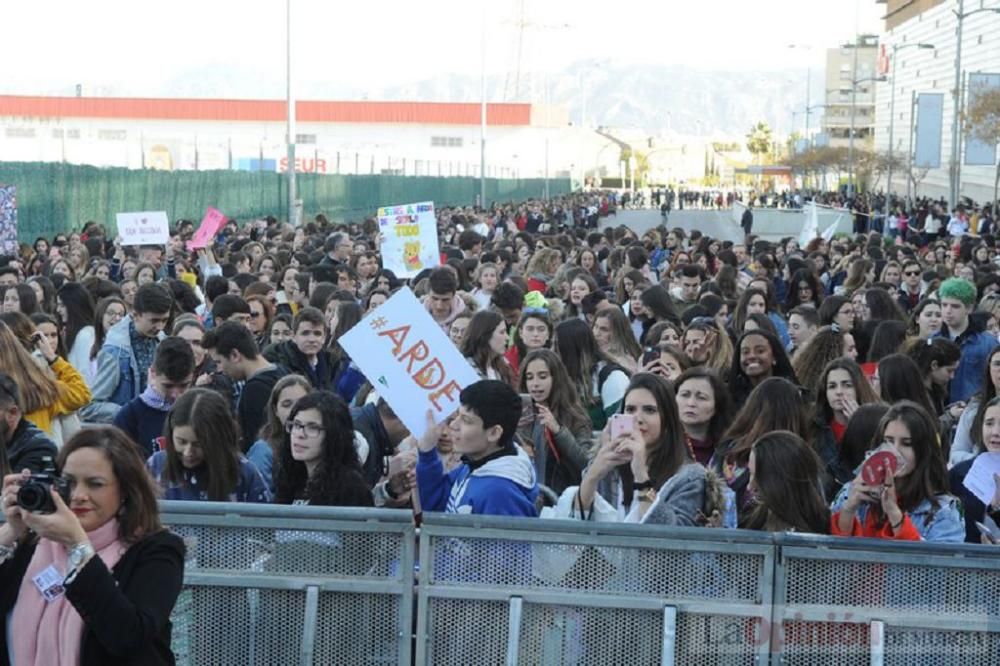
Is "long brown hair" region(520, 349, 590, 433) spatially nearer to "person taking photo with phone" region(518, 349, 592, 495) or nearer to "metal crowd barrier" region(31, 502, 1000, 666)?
"person taking photo with phone" region(518, 349, 592, 495)

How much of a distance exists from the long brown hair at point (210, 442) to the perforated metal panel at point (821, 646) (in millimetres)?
2276

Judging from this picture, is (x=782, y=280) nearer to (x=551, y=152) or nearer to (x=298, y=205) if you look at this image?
(x=298, y=205)

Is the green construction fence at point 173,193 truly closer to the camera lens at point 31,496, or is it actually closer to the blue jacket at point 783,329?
the blue jacket at point 783,329

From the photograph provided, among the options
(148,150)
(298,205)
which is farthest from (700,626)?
(148,150)

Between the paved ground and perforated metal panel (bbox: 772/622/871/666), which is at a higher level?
perforated metal panel (bbox: 772/622/871/666)

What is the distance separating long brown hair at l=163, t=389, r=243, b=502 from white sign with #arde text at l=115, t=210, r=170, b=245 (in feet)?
42.5

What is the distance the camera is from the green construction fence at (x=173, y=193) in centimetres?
2775

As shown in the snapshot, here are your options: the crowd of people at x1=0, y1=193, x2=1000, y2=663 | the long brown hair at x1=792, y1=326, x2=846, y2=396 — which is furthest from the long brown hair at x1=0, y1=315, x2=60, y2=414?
the long brown hair at x1=792, y1=326, x2=846, y2=396

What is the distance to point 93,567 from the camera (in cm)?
405

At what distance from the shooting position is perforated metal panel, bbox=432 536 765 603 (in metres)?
5.41

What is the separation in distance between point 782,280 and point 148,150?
33.4 meters

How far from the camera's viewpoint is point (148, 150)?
4912 centimetres

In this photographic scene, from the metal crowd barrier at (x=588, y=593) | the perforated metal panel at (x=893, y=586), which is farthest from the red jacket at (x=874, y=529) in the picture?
the metal crowd barrier at (x=588, y=593)

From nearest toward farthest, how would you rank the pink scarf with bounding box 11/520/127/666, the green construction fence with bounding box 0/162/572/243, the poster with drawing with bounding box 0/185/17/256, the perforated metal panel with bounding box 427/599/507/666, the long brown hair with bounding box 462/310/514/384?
the pink scarf with bounding box 11/520/127/666
the perforated metal panel with bounding box 427/599/507/666
the long brown hair with bounding box 462/310/514/384
the poster with drawing with bounding box 0/185/17/256
the green construction fence with bounding box 0/162/572/243
